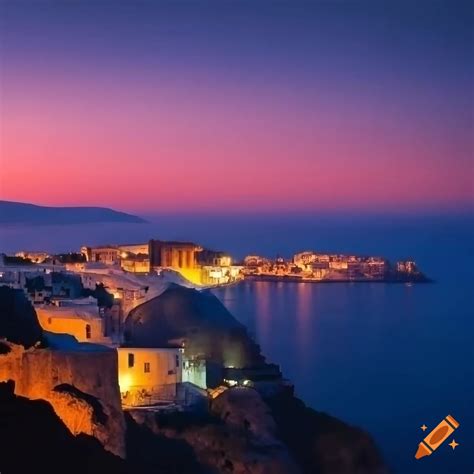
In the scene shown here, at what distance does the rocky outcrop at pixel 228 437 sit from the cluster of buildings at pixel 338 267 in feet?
34.2

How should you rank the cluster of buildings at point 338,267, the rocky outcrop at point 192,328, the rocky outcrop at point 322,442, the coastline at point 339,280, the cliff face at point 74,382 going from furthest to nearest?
the cluster of buildings at point 338,267 < the coastline at point 339,280 < the rocky outcrop at point 192,328 < the rocky outcrop at point 322,442 < the cliff face at point 74,382

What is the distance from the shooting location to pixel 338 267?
640 inches

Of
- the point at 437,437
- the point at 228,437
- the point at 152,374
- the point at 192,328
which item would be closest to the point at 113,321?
the point at 192,328

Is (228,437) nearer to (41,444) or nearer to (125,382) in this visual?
(125,382)

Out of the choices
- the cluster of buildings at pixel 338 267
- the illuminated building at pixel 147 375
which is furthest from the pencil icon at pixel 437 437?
the cluster of buildings at pixel 338 267

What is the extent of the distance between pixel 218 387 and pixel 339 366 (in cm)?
338

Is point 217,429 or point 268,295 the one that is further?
point 268,295

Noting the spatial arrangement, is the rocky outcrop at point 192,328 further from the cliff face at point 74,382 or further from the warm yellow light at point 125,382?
the cliff face at point 74,382

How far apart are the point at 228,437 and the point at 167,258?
5.45 metres

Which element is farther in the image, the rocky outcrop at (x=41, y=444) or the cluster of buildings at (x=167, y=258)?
the cluster of buildings at (x=167, y=258)

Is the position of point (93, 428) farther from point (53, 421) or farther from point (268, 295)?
point (268, 295)

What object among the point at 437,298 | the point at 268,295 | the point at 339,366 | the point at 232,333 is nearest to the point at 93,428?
the point at 232,333

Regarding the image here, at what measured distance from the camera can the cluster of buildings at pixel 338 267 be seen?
15.9 metres

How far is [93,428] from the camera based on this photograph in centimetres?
439
